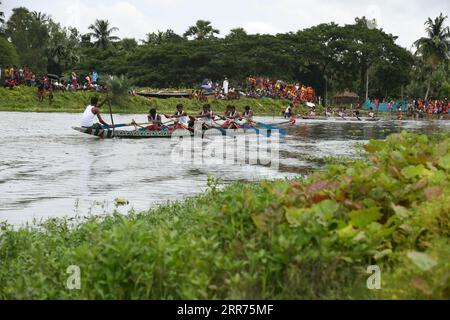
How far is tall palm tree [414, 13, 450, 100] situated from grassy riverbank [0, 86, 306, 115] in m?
25.1

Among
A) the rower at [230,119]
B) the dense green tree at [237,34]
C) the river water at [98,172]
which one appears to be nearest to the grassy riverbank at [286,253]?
the river water at [98,172]

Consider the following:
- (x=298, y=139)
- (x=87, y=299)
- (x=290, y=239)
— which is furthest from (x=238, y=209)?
(x=298, y=139)

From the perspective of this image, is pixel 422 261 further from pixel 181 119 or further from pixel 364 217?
pixel 181 119

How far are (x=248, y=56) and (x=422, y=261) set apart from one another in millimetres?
62948

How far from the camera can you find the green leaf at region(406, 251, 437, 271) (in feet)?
11.7

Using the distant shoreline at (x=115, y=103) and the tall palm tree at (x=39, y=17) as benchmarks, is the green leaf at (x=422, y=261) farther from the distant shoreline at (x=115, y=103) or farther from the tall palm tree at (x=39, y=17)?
the tall palm tree at (x=39, y=17)

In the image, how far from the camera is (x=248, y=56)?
6531 centimetres

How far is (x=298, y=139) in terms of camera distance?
2511 cm

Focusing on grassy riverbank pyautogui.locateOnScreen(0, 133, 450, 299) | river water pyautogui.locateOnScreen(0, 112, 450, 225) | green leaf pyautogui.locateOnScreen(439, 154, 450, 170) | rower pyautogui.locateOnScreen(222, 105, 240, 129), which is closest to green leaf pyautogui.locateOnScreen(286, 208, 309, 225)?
grassy riverbank pyautogui.locateOnScreen(0, 133, 450, 299)

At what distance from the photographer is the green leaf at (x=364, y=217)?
14.8 ft

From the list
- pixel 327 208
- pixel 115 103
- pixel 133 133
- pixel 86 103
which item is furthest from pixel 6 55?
pixel 327 208

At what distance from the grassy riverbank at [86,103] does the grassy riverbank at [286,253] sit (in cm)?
3524
